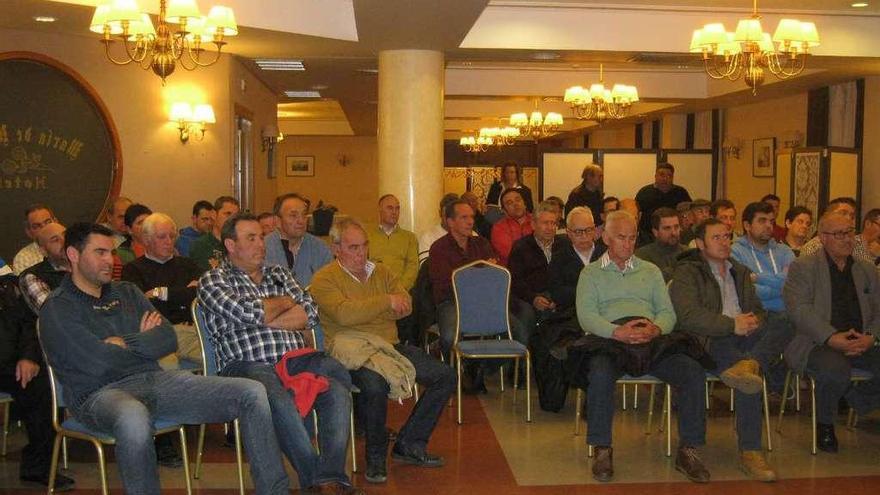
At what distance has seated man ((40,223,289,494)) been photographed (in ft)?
13.5

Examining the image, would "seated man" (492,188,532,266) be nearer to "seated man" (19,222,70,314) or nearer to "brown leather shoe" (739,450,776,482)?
"brown leather shoe" (739,450,776,482)

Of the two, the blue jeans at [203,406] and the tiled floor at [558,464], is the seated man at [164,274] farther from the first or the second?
the blue jeans at [203,406]

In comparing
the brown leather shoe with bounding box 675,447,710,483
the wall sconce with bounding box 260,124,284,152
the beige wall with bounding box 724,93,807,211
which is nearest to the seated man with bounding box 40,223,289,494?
the brown leather shoe with bounding box 675,447,710,483

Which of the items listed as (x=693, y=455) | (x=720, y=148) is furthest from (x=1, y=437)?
(x=720, y=148)

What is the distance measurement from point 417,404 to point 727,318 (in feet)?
5.59

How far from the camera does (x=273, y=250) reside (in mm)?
6547

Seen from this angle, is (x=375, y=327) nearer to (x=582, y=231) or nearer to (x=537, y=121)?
(x=582, y=231)

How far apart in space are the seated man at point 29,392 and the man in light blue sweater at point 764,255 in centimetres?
412

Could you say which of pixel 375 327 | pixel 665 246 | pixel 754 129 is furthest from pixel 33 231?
pixel 754 129

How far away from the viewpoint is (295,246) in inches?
262

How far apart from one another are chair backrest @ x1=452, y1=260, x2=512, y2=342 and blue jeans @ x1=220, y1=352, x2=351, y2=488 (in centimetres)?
184

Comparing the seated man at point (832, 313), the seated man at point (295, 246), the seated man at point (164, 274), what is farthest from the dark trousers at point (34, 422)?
the seated man at point (832, 313)

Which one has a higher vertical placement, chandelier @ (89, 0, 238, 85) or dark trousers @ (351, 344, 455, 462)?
chandelier @ (89, 0, 238, 85)

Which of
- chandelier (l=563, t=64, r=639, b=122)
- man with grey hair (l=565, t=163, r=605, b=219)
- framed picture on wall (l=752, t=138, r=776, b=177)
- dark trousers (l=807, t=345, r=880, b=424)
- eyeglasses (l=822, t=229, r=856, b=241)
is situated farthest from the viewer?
framed picture on wall (l=752, t=138, r=776, b=177)
